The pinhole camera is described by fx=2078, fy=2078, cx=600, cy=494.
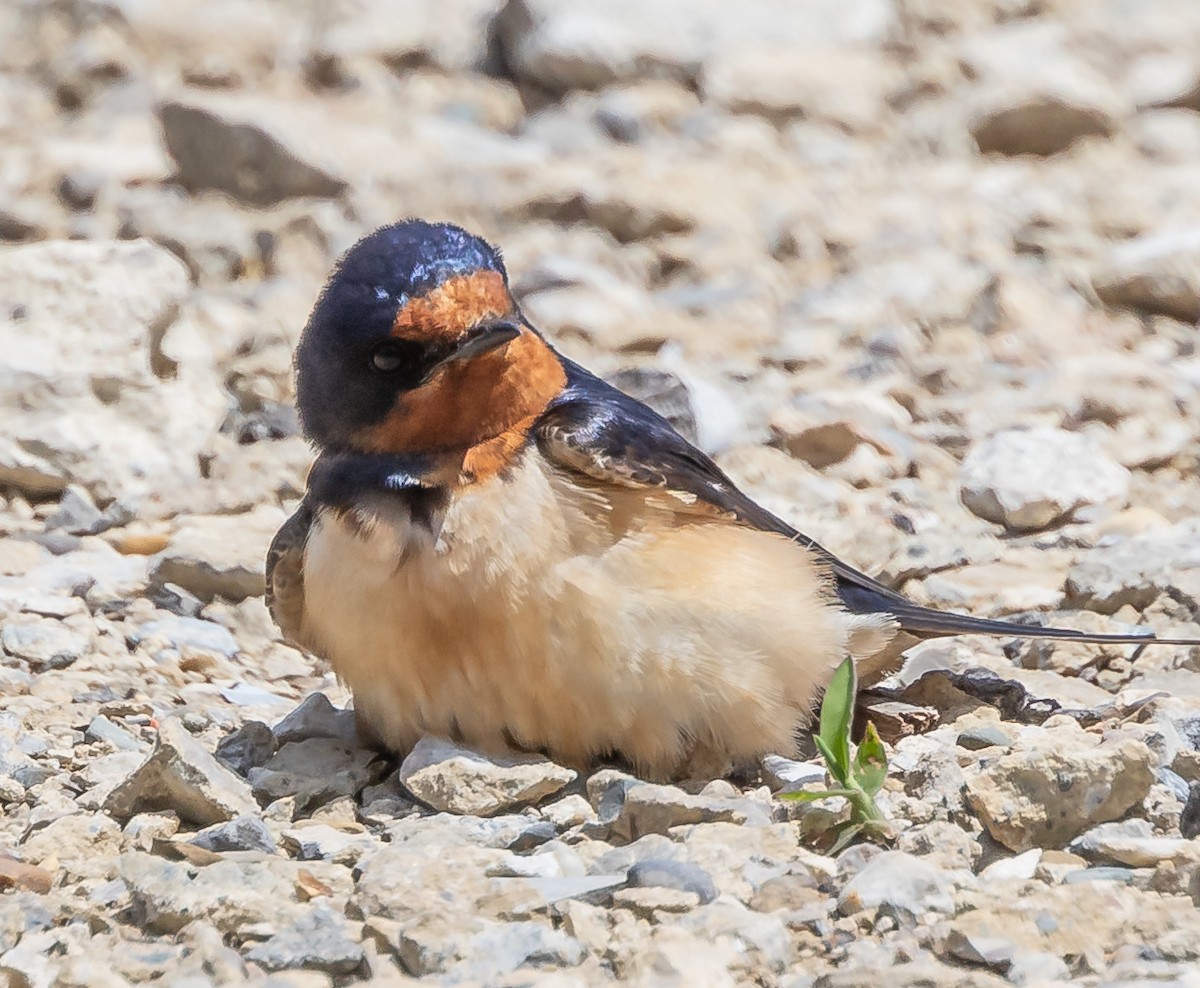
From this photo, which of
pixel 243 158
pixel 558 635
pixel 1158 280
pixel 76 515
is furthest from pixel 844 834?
pixel 243 158

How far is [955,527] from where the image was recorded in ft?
18.2

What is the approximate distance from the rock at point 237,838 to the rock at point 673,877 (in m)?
0.65

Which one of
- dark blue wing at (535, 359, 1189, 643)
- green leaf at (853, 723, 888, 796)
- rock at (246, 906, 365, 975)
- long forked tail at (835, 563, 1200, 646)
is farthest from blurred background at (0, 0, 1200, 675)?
rock at (246, 906, 365, 975)

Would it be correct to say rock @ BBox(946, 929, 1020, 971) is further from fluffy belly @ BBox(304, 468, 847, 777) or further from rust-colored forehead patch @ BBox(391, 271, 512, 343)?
rust-colored forehead patch @ BBox(391, 271, 512, 343)

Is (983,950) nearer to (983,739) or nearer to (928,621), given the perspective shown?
(983,739)

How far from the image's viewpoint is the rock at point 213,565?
508cm

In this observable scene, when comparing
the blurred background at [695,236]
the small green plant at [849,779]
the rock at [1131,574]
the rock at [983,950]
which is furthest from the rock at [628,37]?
the rock at [983,950]

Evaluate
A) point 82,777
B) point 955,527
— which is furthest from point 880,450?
point 82,777

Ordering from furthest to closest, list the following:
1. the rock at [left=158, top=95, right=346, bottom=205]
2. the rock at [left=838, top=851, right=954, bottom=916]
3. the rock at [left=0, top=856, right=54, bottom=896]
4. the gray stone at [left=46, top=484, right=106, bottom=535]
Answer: the rock at [left=158, top=95, right=346, bottom=205] < the gray stone at [left=46, top=484, right=106, bottom=535] < the rock at [left=0, top=856, right=54, bottom=896] < the rock at [left=838, top=851, right=954, bottom=916]

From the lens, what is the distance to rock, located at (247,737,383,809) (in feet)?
12.7

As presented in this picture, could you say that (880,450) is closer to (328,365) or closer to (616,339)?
(616,339)

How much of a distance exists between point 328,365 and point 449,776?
85cm

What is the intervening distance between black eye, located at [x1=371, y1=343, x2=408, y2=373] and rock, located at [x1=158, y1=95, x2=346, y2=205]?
3844 mm

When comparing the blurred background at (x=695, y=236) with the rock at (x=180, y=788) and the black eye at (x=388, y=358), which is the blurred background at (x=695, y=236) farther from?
the rock at (x=180, y=788)
